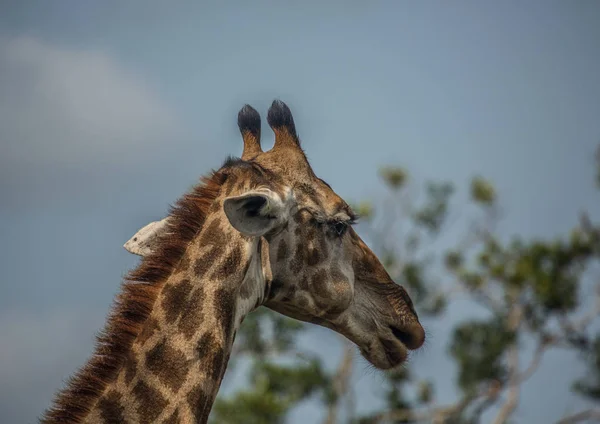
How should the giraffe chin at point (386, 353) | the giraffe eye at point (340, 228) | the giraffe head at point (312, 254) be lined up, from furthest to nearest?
the giraffe chin at point (386, 353) → the giraffe eye at point (340, 228) → the giraffe head at point (312, 254)

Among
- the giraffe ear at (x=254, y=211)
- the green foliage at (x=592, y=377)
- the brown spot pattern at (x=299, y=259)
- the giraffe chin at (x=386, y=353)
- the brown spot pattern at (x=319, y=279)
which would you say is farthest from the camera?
the green foliage at (x=592, y=377)

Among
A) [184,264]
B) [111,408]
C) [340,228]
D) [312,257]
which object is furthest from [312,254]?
[111,408]

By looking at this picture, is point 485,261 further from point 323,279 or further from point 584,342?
point 323,279

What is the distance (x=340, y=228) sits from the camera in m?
8.30

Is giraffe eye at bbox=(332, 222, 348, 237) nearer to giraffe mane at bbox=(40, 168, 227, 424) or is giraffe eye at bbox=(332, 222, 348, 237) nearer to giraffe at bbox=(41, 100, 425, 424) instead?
giraffe at bbox=(41, 100, 425, 424)

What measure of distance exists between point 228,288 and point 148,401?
1.02m

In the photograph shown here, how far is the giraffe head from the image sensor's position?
25.7 feet

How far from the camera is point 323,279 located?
26.8 ft

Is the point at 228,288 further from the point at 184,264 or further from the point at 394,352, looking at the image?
the point at 394,352

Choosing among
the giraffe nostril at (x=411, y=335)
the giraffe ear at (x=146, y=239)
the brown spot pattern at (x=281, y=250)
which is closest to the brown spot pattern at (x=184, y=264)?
the giraffe ear at (x=146, y=239)

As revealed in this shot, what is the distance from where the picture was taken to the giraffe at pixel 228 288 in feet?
22.4

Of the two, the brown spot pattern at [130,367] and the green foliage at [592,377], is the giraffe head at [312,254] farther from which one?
the green foliage at [592,377]

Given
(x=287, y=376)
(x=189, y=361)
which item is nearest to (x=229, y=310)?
(x=189, y=361)

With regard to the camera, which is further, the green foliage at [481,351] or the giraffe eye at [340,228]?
the green foliage at [481,351]
